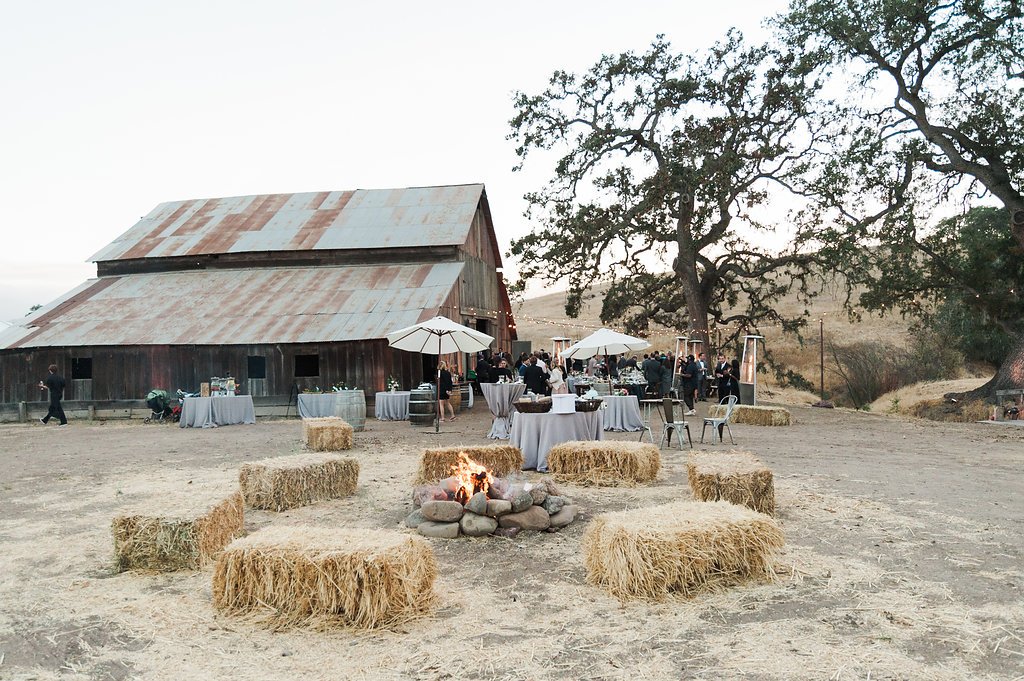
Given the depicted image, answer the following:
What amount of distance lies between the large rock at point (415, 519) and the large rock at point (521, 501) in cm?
85

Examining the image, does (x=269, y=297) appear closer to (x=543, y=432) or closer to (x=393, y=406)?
(x=393, y=406)

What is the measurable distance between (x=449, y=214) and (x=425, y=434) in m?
13.0

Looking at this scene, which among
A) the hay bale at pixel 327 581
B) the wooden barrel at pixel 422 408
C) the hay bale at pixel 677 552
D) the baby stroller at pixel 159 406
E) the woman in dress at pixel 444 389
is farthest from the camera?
the baby stroller at pixel 159 406

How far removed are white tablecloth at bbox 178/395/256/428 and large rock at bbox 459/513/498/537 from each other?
1324 centimetres

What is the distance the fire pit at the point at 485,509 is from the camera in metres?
6.88

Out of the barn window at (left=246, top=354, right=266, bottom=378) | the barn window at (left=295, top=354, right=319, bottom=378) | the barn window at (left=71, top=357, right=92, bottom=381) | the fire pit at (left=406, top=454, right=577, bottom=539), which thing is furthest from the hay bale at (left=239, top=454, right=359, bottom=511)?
the barn window at (left=71, top=357, right=92, bottom=381)

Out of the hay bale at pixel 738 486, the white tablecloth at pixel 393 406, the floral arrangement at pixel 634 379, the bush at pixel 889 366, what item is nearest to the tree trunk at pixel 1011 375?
the bush at pixel 889 366

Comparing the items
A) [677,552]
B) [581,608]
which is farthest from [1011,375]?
[581,608]

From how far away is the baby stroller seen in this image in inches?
786

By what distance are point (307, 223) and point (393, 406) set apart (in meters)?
10.8

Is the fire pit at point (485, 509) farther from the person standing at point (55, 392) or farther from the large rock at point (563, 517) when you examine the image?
the person standing at point (55, 392)

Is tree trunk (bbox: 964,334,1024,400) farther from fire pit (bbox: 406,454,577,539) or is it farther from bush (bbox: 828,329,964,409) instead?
fire pit (bbox: 406,454,577,539)

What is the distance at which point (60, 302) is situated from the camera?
25.0 m

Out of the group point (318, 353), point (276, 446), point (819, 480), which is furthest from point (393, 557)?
point (318, 353)
